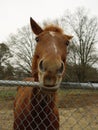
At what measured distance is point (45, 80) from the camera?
8.33 feet

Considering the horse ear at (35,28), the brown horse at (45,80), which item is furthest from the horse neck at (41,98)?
the horse ear at (35,28)

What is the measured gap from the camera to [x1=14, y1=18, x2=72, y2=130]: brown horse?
2.51 metres

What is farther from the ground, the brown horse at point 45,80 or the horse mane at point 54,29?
the horse mane at point 54,29

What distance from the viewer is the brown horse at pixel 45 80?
2.51 metres

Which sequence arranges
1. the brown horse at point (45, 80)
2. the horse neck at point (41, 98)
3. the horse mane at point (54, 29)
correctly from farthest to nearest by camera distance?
the horse mane at point (54, 29), the horse neck at point (41, 98), the brown horse at point (45, 80)

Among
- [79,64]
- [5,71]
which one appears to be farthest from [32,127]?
[79,64]

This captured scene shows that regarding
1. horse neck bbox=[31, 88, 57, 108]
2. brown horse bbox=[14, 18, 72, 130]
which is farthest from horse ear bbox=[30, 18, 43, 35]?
horse neck bbox=[31, 88, 57, 108]

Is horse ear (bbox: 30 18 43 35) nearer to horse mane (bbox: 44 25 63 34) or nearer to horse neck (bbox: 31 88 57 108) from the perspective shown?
horse mane (bbox: 44 25 63 34)

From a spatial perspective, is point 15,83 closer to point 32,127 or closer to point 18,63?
point 32,127

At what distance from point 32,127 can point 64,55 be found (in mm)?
1072

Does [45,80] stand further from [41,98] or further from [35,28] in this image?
[35,28]

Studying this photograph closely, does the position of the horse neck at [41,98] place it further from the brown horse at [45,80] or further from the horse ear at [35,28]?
the horse ear at [35,28]

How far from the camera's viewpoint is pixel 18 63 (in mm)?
32969

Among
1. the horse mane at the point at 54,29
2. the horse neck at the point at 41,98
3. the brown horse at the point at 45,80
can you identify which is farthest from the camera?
the horse mane at the point at 54,29
